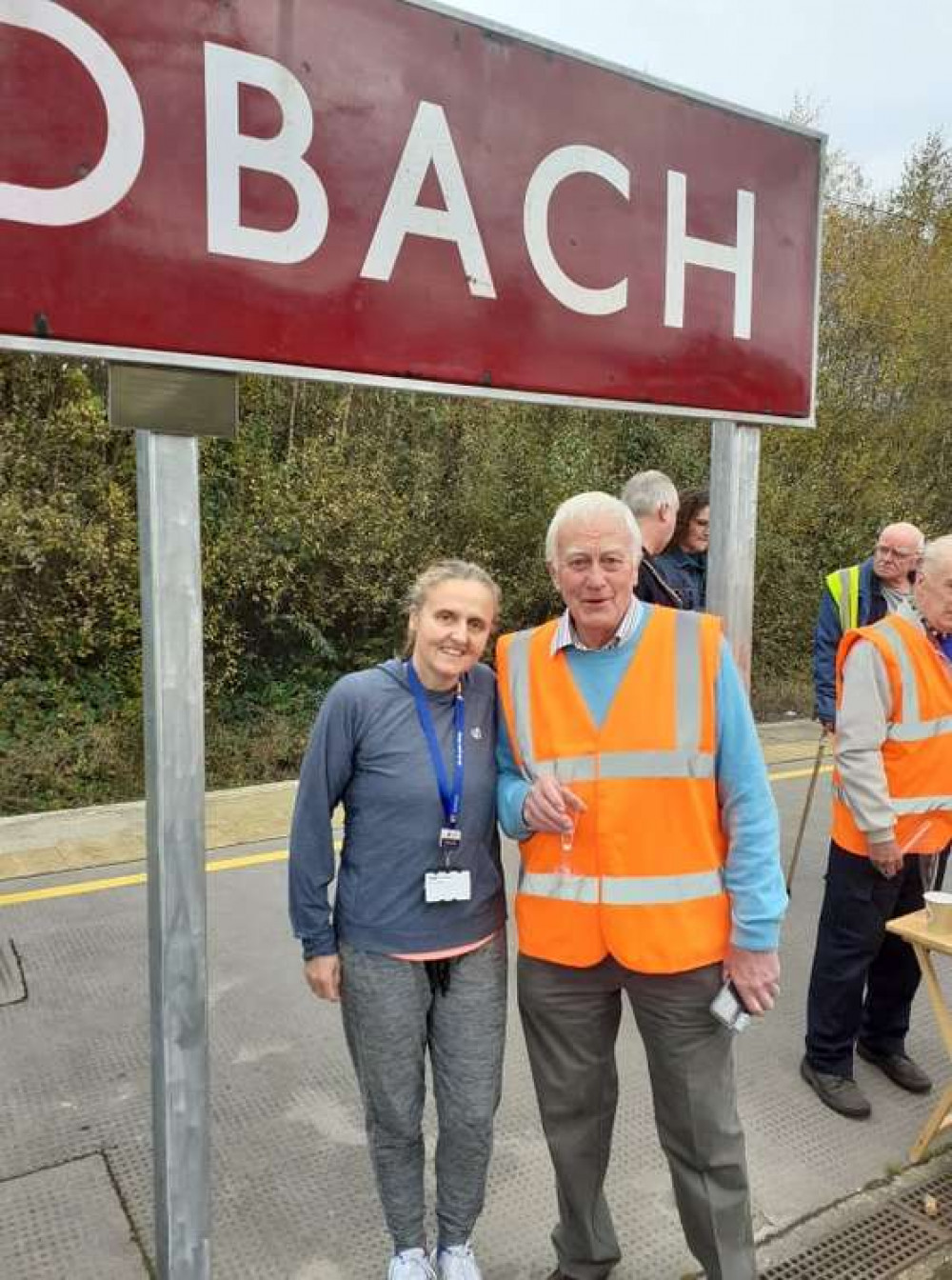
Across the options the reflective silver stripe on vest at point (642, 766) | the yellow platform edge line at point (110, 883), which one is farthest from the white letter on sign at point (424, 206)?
the yellow platform edge line at point (110, 883)

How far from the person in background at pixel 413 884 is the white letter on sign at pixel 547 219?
26.5 inches

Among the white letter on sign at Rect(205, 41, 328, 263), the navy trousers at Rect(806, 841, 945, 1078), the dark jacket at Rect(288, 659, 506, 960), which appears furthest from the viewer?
the navy trousers at Rect(806, 841, 945, 1078)

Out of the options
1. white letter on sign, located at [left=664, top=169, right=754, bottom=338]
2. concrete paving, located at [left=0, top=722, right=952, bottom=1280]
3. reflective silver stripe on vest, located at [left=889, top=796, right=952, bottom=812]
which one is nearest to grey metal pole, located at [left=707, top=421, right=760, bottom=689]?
white letter on sign, located at [left=664, top=169, right=754, bottom=338]

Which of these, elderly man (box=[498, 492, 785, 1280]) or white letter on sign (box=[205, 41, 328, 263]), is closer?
white letter on sign (box=[205, 41, 328, 263])

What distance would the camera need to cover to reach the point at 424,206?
167cm

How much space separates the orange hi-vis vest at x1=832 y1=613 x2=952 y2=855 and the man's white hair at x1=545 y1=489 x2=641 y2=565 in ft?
4.21

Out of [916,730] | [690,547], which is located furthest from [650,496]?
[916,730]

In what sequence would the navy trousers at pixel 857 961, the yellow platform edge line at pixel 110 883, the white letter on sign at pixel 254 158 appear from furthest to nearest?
1. the yellow platform edge line at pixel 110 883
2. the navy trousers at pixel 857 961
3. the white letter on sign at pixel 254 158

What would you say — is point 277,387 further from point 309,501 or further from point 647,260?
point 647,260

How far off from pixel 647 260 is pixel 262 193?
0.79 m

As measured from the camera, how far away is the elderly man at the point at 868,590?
4.46 metres

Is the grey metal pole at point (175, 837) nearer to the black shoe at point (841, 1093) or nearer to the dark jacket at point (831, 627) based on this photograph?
the black shoe at point (841, 1093)

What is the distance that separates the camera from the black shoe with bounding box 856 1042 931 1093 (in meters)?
3.37

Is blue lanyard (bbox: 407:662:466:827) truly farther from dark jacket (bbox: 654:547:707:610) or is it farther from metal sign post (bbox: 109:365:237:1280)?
dark jacket (bbox: 654:547:707:610)
